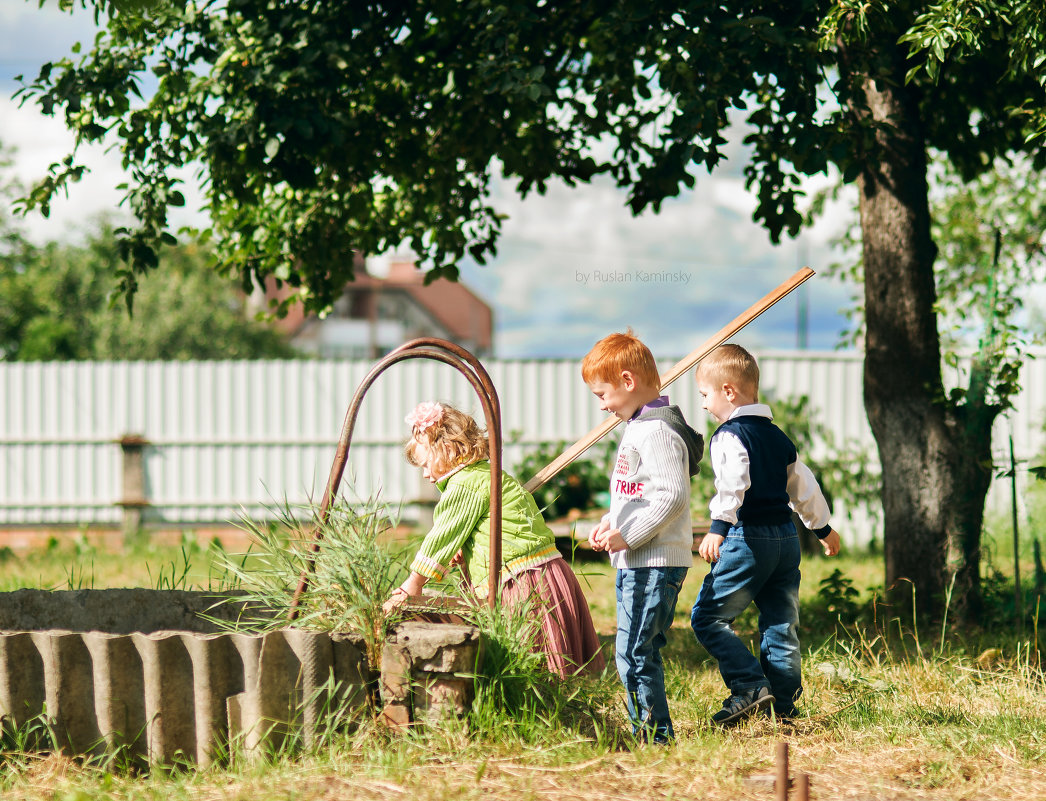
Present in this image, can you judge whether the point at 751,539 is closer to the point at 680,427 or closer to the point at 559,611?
the point at 680,427

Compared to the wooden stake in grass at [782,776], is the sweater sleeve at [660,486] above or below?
above

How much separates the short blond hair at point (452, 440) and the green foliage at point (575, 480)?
15.6 ft

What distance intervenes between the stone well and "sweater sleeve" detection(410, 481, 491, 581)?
0.40 metres

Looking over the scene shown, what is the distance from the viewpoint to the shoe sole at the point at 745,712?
2.92 m

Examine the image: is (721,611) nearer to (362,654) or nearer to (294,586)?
(362,654)

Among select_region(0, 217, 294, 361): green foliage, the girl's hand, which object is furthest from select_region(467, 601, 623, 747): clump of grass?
select_region(0, 217, 294, 361): green foliage

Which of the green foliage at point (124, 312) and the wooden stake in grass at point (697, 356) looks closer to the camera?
the wooden stake in grass at point (697, 356)

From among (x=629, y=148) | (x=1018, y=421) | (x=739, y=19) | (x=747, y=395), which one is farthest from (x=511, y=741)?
(x=1018, y=421)

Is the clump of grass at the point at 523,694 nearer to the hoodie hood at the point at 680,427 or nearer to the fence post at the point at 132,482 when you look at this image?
the hoodie hood at the point at 680,427

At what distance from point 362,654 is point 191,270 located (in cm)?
2836

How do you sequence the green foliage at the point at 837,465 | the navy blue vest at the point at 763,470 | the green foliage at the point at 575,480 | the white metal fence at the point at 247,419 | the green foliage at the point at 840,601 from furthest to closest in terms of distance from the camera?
the white metal fence at the point at 247,419 → the green foliage at the point at 837,465 → the green foliage at the point at 575,480 → the green foliage at the point at 840,601 → the navy blue vest at the point at 763,470

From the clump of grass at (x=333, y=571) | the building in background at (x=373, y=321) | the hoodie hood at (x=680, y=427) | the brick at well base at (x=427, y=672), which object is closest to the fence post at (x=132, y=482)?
the clump of grass at (x=333, y=571)

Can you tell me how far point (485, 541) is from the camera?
3191 millimetres

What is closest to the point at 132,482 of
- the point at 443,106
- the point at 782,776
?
the point at 443,106
